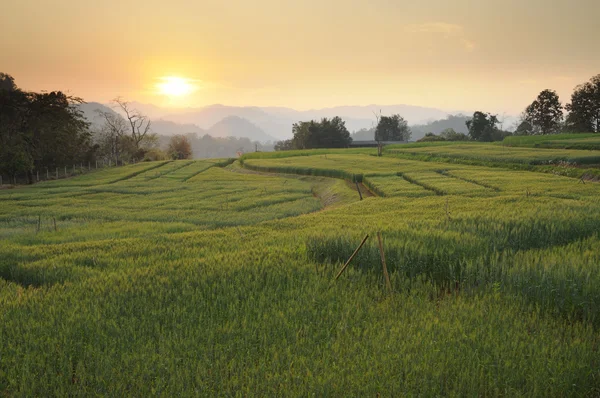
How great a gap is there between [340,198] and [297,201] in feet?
11.1

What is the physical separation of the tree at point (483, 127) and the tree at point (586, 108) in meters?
18.6

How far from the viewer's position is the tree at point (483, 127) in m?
97.0

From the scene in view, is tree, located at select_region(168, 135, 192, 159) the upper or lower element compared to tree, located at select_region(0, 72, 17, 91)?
lower

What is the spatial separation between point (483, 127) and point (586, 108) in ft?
77.1

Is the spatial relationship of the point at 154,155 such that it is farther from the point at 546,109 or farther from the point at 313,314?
the point at 313,314

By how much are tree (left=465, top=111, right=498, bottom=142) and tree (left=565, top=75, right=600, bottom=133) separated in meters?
18.6

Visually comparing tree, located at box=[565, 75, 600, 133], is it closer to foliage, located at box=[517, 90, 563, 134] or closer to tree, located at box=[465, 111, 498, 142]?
foliage, located at box=[517, 90, 563, 134]

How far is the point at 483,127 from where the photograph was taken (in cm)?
9781

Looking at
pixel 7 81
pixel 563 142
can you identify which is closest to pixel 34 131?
pixel 7 81

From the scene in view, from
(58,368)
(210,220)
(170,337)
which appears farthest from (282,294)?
(210,220)

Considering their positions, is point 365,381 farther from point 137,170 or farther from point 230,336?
point 137,170

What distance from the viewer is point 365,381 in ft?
16.2

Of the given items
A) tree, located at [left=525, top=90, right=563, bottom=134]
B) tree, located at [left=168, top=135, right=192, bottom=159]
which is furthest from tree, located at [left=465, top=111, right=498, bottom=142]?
tree, located at [left=168, top=135, right=192, bottom=159]

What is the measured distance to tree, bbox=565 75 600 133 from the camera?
74250 mm
